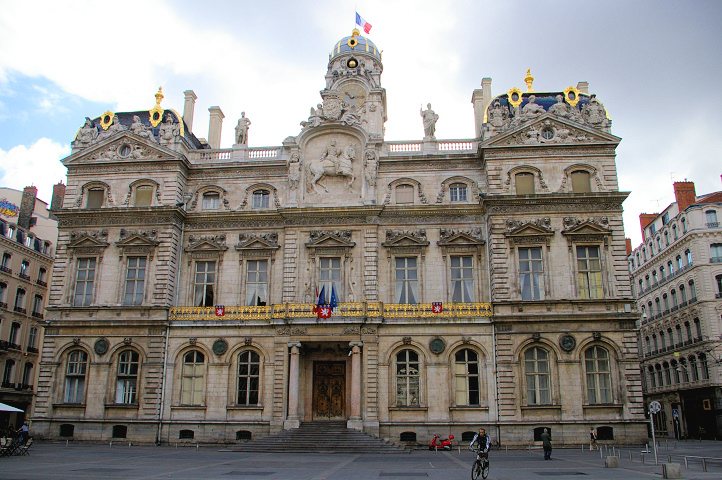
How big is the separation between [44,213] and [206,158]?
98.4ft

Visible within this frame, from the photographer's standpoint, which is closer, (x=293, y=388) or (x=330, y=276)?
(x=293, y=388)

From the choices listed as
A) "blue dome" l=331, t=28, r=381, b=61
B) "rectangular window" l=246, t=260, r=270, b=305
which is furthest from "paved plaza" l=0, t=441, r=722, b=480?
"blue dome" l=331, t=28, r=381, b=61

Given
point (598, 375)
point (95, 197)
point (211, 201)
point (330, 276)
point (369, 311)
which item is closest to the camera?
point (598, 375)

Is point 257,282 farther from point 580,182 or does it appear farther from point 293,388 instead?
point 580,182

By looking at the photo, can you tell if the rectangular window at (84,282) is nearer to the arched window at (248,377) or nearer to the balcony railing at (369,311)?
the balcony railing at (369,311)

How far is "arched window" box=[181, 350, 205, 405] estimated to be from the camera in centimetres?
3613

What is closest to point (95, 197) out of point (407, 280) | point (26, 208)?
point (407, 280)

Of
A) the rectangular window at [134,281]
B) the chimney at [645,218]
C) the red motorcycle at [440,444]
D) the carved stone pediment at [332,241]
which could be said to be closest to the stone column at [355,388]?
the red motorcycle at [440,444]

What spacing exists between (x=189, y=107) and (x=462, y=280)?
23.9m

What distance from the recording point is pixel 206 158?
41.4 metres

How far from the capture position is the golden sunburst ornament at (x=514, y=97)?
1537 inches

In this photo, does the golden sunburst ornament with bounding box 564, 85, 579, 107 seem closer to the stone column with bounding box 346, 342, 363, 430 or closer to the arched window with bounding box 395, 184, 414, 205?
the arched window with bounding box 395, 184, 414, 205

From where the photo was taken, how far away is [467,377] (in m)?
34.8

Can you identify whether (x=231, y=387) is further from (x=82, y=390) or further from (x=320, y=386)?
(x=82, y=390)
